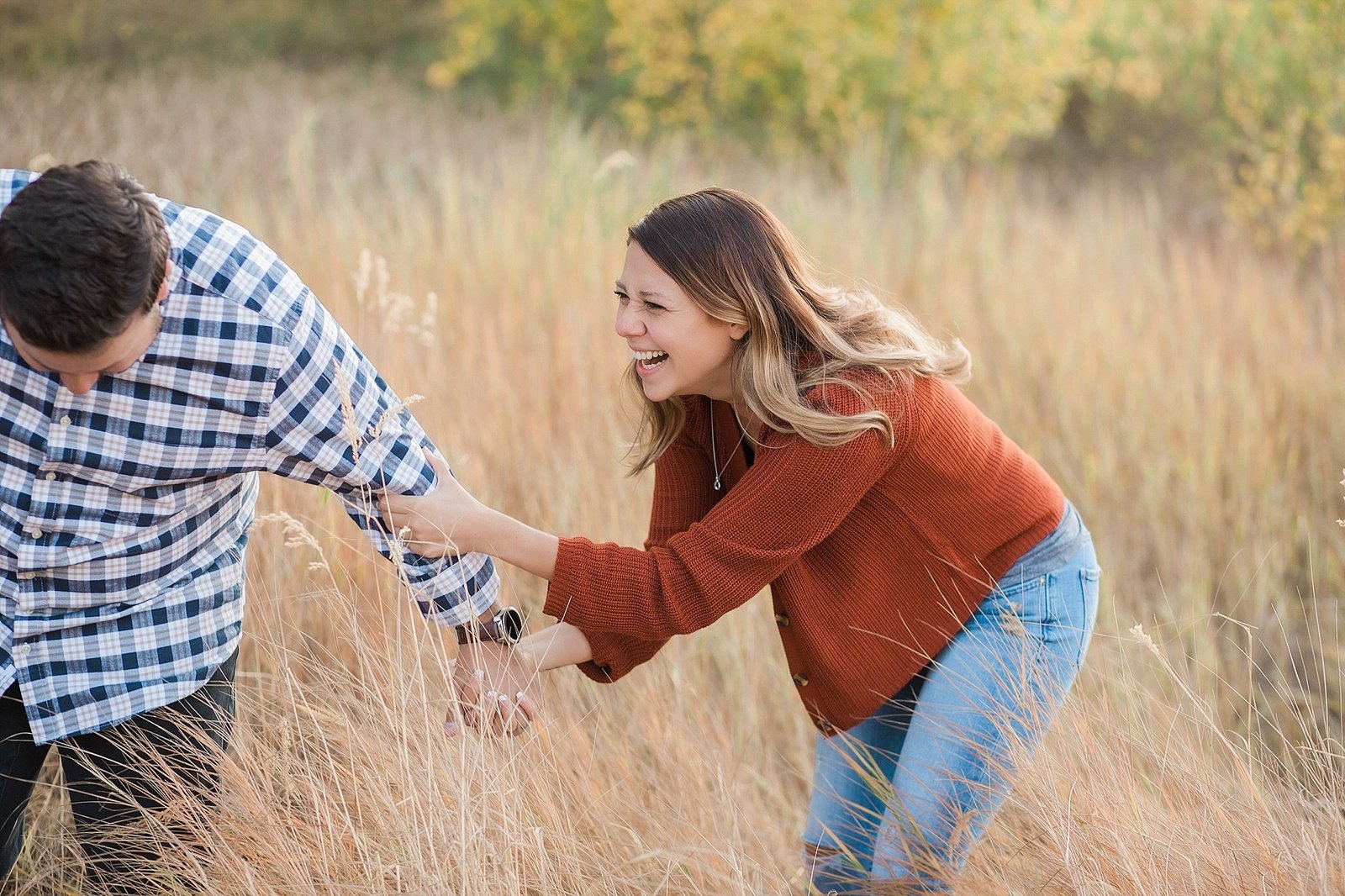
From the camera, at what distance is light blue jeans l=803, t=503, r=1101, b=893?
2338 mm

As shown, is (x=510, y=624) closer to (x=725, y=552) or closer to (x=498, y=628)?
(x=498, y=628)

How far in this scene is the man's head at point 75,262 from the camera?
1.69m

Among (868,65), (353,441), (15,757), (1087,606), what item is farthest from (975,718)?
(868,65)

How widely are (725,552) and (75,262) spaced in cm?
117

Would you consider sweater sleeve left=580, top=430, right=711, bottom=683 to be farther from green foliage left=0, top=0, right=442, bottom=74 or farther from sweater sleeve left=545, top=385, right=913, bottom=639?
green foliage left=0, top=0, right=442, bottom=74

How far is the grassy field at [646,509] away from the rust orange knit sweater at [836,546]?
32 centimetres

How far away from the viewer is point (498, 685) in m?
2.34

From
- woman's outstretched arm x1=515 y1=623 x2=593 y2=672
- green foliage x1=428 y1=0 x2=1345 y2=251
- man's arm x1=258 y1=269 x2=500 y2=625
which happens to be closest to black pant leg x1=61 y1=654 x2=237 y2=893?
man's arm x1=258 y1=269 x2=500 y2=625

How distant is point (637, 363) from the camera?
7.64ft

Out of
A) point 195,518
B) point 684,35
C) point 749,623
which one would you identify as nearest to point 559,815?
point 195,518

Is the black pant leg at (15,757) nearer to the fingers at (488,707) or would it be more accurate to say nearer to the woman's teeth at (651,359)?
the fingers at (488,707)

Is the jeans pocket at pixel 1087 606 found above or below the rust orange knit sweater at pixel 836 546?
below

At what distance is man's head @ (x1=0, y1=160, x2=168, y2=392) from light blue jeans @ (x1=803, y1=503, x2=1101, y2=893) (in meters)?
1.66

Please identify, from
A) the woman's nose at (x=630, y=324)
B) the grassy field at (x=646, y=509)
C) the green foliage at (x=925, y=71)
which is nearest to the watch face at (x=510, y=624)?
the grassy field at (x=646, y=509)
